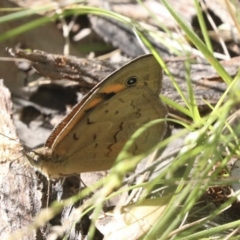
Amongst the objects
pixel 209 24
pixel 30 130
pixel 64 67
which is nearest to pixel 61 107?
pixel 30 130

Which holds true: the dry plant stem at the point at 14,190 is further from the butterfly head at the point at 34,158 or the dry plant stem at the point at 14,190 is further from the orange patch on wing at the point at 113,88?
the orange patch on wing at the point at 113,88

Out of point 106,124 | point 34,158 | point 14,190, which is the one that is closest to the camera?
point 14,190

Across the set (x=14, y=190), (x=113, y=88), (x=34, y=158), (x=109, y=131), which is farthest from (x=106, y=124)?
(x=14, y=190)

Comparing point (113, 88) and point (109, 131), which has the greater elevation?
point (113, 88)

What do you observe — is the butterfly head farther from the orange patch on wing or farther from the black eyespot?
the black eyespot

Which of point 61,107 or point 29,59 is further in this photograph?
point 61,107

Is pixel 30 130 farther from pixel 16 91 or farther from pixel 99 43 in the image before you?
pixel 99 43

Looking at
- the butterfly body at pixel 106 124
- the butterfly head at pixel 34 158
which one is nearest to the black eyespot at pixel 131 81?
the butterfly body at pixel 106 124

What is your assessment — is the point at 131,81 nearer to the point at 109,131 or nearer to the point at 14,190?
the point at 109,131
